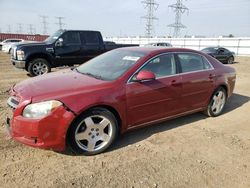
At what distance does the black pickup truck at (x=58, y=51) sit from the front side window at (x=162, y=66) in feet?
21.5

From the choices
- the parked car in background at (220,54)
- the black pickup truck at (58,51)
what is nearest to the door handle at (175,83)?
the black pickup truck at (58,51)

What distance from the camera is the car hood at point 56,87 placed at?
11.1ft

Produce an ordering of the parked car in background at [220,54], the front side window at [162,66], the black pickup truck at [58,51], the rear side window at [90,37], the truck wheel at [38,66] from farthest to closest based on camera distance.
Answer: the parked car in background at [220,54] < the rear side window at [90,37] < the truck wheel at [38,66] < the black pickup truck at [58,51] < the front side window at [162,66]

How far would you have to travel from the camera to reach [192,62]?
16.6 ft

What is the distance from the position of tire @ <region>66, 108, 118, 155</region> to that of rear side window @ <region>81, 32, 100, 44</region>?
758 cm

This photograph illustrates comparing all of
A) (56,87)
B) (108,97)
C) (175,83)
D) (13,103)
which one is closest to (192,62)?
(175,83)

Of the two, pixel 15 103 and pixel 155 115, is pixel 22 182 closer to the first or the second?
pixel 15 103

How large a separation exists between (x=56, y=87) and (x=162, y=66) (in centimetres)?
189

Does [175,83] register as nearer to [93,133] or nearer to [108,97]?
[108,97]

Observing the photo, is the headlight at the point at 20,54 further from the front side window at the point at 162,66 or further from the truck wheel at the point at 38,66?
the front side window at the point at 162,66

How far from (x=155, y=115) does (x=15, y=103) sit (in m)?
2.24

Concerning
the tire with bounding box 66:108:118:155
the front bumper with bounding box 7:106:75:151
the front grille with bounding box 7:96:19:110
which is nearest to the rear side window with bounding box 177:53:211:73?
the tire with bounding box 66:108:118:155

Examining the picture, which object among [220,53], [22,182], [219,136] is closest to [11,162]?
[22,182]

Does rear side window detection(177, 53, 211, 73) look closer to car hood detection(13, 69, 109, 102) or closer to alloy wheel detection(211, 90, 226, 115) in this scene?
alloy wheel detection(211, 90, 226, 115)
